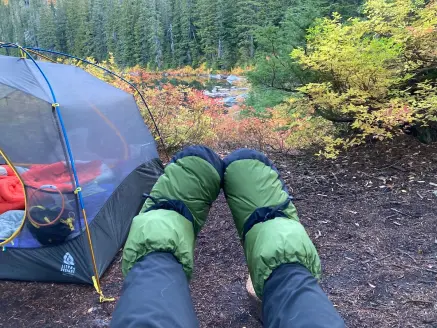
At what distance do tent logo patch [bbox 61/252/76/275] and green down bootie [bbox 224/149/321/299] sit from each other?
54.7 inches

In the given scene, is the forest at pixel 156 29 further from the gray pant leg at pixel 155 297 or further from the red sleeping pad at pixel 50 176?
the gray pant leg at pixel 155 297

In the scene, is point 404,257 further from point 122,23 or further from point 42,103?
point 122,23

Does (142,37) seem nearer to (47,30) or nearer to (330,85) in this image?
(47,30)

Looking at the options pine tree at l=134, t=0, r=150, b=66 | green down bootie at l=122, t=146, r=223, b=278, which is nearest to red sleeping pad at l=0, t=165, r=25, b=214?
green down bootie at l=122, t=146, r=223, b=278

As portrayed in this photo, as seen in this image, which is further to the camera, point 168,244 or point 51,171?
point 51,171

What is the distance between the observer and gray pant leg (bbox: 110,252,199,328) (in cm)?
124

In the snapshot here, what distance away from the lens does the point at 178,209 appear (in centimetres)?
208

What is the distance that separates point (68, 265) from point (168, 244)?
4.89 ft

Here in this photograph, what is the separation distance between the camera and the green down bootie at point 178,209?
1.66 m

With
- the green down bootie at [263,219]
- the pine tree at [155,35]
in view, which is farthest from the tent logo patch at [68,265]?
the pine tree at [155,35]

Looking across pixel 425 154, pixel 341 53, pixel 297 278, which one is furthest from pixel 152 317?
pixel 425 154

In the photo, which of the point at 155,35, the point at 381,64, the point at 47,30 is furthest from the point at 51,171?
the point at 47,30

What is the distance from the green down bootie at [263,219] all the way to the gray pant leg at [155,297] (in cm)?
39

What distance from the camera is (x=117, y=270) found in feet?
9.62
